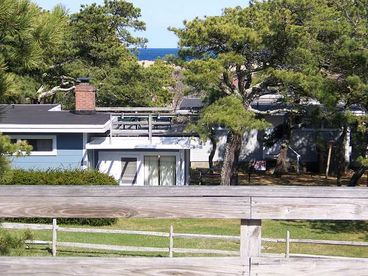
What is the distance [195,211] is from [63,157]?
23.2 metres

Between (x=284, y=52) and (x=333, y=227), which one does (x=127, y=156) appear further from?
(x=333, y=227)

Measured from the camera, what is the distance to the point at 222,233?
20.3 metres

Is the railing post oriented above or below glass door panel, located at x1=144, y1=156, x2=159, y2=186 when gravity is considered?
above

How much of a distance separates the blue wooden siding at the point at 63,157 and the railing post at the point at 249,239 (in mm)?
22920

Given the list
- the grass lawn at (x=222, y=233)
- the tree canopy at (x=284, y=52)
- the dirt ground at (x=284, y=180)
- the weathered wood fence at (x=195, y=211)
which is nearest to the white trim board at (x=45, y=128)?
the tree canopy at (x=284, y=52)

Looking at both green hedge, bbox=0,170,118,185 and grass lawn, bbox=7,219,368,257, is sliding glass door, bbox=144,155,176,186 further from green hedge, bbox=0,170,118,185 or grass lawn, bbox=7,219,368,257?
green hedge, bbox=0,170,118,185

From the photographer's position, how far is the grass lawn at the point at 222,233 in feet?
57.5

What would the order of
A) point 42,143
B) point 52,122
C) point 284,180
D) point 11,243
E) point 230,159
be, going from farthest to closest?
point 284,180
point 230,159
point 42,143
point 52,122
point 11,243

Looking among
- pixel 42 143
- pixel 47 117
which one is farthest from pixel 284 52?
pixel 42 143

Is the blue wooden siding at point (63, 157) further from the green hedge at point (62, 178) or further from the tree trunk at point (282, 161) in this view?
the tree trunk at point (282, 161)

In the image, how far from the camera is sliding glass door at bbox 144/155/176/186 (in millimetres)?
26859

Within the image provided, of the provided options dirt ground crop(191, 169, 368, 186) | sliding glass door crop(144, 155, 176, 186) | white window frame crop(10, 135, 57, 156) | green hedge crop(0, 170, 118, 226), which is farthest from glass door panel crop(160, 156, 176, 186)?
green hedge crop(0, 170, 118, 226)

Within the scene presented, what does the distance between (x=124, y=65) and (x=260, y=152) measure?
9.87 meters

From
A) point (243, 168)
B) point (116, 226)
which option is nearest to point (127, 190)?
point (116, 226)
